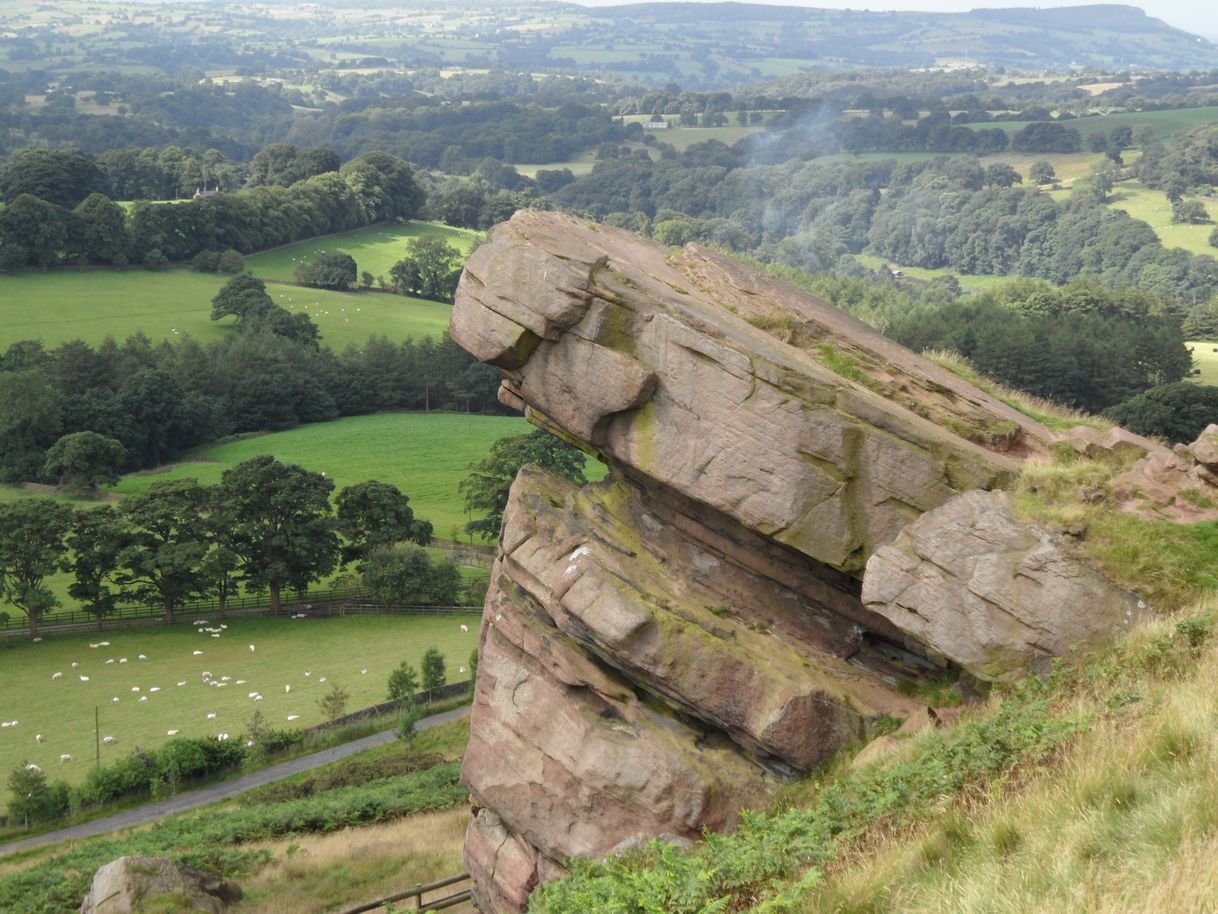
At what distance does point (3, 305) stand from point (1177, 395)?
108493 mm

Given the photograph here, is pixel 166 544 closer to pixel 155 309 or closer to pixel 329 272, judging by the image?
pixel 155 309

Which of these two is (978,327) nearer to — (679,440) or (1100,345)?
(1100,345)

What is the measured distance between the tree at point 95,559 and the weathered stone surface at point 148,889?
41.2m

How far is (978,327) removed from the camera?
9625cm

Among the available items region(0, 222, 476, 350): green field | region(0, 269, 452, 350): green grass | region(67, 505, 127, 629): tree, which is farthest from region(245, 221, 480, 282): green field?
region(67, 505, 127, 629): tree

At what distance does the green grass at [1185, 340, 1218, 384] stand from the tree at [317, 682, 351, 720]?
7165 centimetres

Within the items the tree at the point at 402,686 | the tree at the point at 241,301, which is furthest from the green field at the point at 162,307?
the tree at the point at 402,686

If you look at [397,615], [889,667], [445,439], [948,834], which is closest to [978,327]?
[445,439]

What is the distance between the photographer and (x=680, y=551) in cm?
2391

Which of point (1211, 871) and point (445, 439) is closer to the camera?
point (1211, 871)

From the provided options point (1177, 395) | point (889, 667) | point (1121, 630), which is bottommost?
point (1177, 395)

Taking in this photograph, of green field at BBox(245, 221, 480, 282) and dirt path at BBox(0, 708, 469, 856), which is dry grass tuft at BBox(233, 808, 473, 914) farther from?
green field at BBox(245, 221, 480, 282)

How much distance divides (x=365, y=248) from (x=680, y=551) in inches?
5990

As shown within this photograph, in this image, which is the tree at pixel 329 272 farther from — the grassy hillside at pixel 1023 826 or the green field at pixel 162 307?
the grassy hillside at pixel 1023 826
